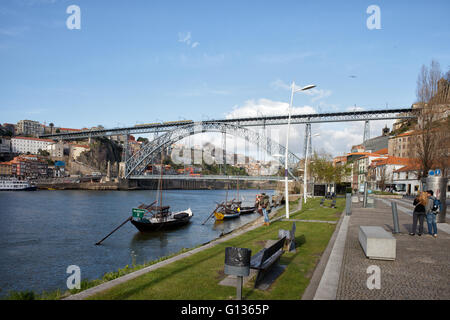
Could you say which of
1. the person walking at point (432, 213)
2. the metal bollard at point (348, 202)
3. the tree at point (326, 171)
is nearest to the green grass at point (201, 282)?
the person walking at point (432, 213)

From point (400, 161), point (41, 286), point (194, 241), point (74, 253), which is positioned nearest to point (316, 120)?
point (400, 161)

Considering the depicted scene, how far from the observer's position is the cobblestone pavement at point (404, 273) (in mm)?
4977

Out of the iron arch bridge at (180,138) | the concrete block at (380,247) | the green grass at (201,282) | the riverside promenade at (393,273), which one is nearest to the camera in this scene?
the riverside promenade at (393,273)

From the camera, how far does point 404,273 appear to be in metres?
6.16

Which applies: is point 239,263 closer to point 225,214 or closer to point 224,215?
point 224,215

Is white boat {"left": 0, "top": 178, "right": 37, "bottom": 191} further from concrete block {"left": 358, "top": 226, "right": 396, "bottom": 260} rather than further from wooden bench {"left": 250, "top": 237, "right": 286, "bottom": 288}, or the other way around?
concrete block {"left": 358, "top": 226, "right": 396, "bottom": 260}

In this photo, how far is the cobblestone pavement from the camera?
498 cm

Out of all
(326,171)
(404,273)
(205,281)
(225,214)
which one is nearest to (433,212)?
(404,273)

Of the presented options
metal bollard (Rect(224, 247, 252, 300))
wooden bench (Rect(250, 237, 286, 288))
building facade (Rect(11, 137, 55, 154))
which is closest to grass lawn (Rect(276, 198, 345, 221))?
wooden bench (Rect(250, 237, 286, 288))

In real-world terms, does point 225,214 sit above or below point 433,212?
below

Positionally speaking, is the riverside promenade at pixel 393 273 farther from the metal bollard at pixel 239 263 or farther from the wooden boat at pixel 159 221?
the wooden boat at pixel 159 221

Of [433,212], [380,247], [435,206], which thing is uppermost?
[435,206]

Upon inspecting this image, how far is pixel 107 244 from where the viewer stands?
19.2 m
